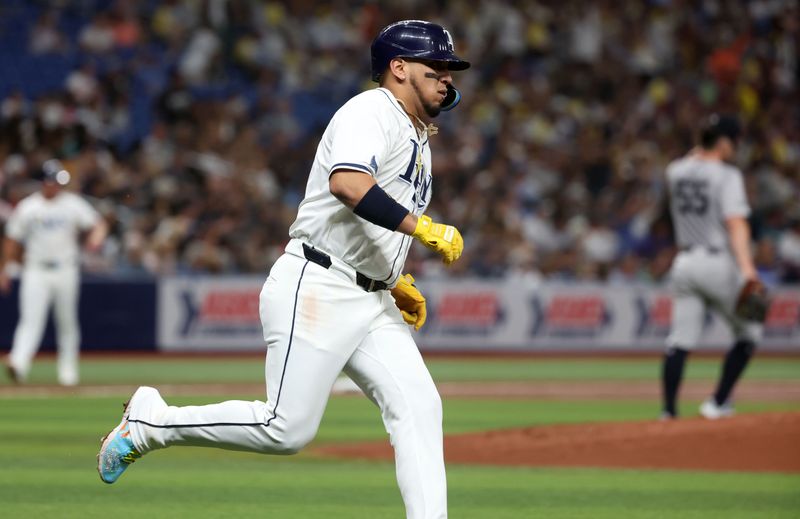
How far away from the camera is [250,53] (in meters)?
22.0

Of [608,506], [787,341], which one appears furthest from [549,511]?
[787,341]

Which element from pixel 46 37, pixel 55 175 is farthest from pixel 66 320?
pixel 46 37

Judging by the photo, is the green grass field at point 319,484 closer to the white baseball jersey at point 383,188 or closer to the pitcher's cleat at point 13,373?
the pitcher's cleat at point 13,373

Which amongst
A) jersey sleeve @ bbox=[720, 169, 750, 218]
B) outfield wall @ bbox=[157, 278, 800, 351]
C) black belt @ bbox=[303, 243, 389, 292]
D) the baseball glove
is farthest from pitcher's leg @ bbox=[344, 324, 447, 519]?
outfield wall @ bbox=[157, 278, 800, 351]

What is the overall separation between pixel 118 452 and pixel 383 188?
1590 mm

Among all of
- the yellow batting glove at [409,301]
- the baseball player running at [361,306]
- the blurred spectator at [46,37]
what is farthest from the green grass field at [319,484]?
the blurred spectator at [46,37]

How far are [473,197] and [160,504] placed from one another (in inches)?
553

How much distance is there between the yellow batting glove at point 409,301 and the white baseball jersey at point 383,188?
0.74 feet

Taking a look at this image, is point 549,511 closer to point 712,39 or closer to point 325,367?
point 325,367

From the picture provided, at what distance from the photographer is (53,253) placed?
46.6 feet

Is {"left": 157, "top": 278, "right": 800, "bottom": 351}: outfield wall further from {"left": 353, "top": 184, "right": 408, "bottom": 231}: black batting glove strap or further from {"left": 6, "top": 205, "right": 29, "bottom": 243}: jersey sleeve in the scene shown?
{"left": 353, "top": 184, "right": 408, "bottom": 231}: black batting glove strap

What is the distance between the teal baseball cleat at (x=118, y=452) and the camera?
539 cm

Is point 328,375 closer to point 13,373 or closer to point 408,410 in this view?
point 408,410

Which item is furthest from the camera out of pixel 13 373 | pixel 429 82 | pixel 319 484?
pixel 13 373
